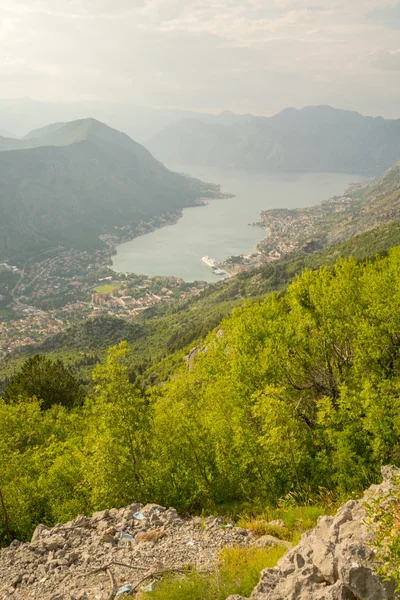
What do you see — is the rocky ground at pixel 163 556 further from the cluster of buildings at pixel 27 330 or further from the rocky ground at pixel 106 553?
the cluster of buildings at pixel 27 330

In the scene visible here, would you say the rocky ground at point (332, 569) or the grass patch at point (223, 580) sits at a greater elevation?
the rocky ground at point (332, 569)

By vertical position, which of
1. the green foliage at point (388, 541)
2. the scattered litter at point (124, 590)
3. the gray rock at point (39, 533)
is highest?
the green foliage at point (388, 541)

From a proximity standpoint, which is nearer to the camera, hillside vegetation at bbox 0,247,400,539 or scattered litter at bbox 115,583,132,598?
scattered litter at bbox 115,583,132,598

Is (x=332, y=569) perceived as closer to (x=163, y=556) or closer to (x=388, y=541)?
(x=388, y=541)

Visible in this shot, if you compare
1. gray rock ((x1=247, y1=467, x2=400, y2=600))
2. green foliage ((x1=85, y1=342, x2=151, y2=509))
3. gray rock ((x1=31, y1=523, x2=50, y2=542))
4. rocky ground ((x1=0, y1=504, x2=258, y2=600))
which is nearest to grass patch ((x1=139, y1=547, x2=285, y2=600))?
rocky ground ((x1=0, y1=504, x2=258, y2=600))

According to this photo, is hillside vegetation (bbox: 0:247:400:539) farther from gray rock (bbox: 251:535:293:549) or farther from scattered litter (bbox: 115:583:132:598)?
scattered litter (bbox: 115:583:132:598)

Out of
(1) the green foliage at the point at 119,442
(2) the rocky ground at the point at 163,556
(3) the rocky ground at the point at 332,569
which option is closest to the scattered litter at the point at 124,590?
(2) the rocky ground at the point at 163,556

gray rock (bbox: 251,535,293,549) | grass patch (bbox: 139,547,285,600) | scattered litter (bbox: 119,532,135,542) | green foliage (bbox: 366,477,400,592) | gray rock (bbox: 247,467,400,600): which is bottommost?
scattered litter (bbox: 119,532,135,542)
